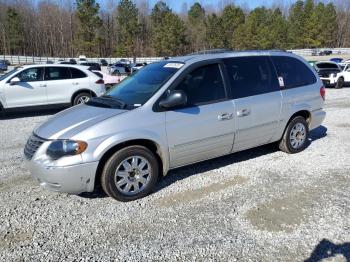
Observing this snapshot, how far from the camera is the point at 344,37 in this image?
3871 inches

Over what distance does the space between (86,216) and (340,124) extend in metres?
7.18

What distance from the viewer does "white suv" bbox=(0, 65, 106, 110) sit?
1052 cm

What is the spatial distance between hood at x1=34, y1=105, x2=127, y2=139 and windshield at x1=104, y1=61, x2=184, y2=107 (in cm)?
36

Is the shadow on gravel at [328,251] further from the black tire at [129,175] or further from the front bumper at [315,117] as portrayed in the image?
the front bumper at [315,117]

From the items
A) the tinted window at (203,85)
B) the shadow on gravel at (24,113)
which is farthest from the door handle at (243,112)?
the shadow on gravel at (24,113)

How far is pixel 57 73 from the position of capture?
11180mm

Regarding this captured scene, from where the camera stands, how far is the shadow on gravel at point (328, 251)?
3393 mm

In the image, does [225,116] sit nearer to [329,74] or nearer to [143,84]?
[143,84]

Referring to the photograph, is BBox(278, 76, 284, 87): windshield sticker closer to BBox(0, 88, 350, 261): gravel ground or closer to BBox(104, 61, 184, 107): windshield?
BBox(0, 88, 350, 261): gravel ground

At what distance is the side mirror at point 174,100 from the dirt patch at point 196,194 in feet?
3.84

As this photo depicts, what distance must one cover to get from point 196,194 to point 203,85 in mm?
1489

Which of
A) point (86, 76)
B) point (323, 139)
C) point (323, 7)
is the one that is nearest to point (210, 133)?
point (323, 139)

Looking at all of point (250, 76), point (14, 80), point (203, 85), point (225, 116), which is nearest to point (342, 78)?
point (250, 76)

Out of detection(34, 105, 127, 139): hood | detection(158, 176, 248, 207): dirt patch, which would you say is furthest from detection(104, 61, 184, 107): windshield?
detection(158, 176, 248, 207): dirt patch
